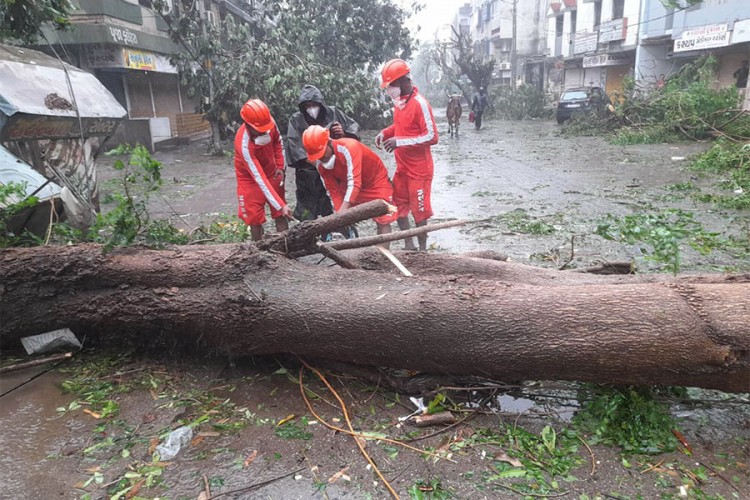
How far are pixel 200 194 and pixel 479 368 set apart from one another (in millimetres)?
7752

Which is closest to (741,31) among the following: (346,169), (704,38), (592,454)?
(704,38)

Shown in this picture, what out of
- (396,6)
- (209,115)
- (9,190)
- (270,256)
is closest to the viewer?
(270,256)

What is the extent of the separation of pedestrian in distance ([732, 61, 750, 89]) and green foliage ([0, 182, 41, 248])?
2105 centimetres

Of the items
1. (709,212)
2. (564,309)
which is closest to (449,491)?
(564,309)

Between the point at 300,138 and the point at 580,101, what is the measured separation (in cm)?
1973

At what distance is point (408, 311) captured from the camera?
264cm

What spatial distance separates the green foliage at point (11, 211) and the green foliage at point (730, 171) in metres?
7.62

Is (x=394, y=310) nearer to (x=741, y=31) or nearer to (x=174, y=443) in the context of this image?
(x=174, y=443)

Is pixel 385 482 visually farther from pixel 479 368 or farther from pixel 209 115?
pixel 209 115

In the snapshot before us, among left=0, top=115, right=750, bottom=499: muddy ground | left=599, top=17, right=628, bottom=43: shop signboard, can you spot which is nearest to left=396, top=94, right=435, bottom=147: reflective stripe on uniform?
left=0, top=115, right=750, bottom=499: muddy ground

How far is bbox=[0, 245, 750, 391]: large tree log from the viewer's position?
2303 millimetres

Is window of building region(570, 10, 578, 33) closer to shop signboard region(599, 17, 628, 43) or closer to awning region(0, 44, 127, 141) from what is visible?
shop signboard region(599, 17, 628, 43)

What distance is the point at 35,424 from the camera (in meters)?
2.75

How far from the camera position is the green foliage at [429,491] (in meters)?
2.18
